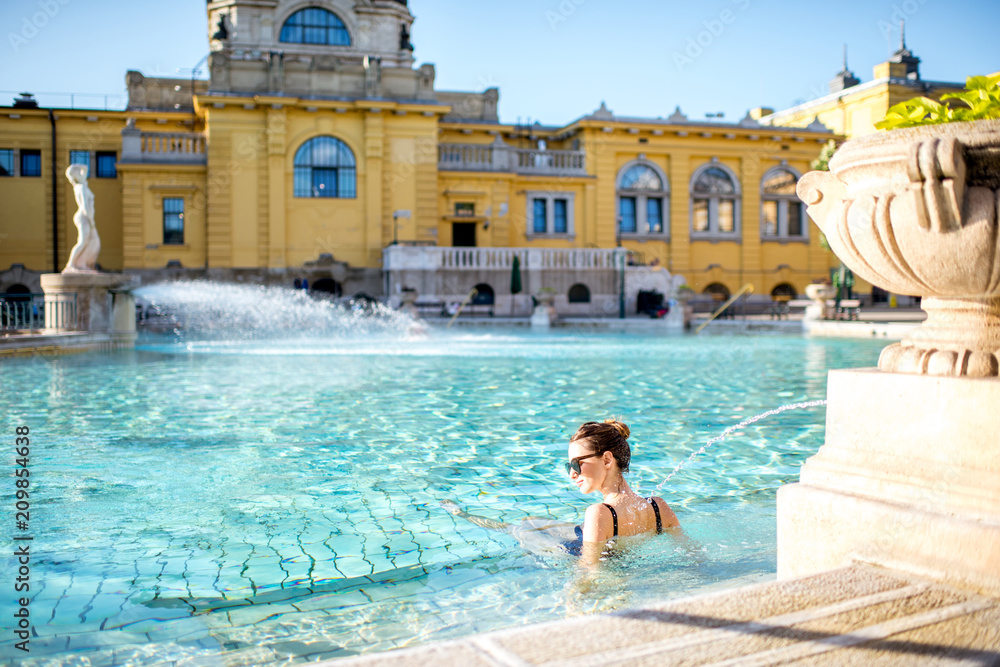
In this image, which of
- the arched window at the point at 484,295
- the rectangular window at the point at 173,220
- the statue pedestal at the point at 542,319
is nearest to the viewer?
the statue pedestal at the point at 542,319

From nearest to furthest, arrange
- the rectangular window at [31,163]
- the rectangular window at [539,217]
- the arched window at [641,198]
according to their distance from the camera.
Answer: the rectangular window at [31,163] < the rectangular window at [539,217] < the arched window at [641,198]

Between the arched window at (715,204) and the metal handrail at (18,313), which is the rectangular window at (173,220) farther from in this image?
the arched window at (715,204)

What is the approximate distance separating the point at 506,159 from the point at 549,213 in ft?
11.3

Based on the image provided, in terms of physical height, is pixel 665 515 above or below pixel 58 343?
below

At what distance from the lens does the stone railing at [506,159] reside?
3391 centimetres

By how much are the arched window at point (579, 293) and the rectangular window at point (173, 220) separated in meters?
15.4

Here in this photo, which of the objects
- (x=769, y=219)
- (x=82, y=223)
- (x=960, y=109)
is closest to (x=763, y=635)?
(x=960, y=109)

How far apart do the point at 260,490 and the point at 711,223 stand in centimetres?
3621

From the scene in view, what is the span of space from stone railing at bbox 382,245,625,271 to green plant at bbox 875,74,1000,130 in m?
26.8

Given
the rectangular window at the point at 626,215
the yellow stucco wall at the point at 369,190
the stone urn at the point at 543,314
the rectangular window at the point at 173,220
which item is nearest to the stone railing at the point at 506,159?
the yellow stucco wall at the point at 369,190

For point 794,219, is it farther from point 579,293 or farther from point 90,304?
point 90,304

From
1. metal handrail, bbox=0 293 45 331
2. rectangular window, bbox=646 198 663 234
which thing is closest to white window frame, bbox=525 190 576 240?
rectangular window, bbox=646 198 663 234

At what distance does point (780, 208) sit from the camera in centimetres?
3994

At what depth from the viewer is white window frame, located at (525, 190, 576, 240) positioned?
3578 centimetres
